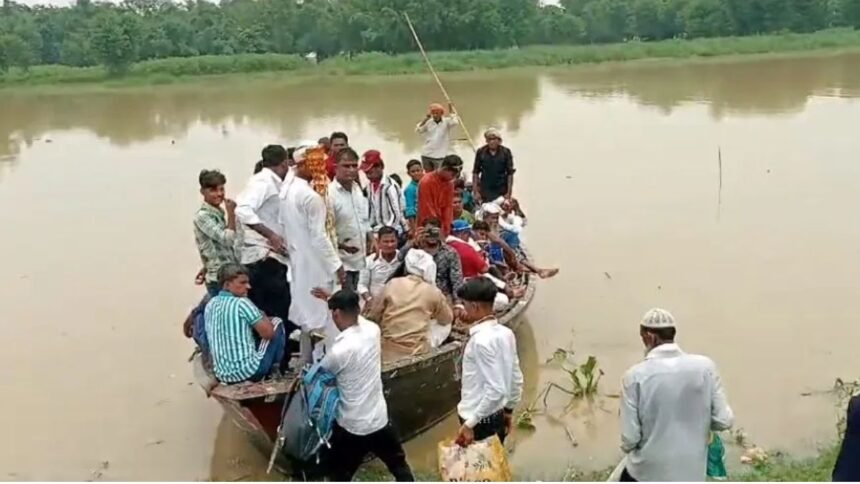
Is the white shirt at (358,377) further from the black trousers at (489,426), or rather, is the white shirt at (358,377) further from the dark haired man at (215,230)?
the dark haired man at (215,230)

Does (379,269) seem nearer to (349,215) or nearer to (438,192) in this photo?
(349,215)

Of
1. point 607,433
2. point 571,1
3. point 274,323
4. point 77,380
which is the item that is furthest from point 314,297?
point 571,1

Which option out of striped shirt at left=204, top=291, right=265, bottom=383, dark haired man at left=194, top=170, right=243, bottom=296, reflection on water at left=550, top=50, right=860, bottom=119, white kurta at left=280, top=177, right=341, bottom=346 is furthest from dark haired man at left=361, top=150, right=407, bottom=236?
reflection on water at left=550, top=50, right=860, bottom=119

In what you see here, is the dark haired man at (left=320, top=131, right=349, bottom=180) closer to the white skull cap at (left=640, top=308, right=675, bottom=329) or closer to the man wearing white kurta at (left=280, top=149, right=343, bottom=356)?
the man wearing white kurta at (left=280, top=149, right=343, bottom=356)

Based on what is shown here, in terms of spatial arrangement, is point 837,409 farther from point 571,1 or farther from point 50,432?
point 571,1

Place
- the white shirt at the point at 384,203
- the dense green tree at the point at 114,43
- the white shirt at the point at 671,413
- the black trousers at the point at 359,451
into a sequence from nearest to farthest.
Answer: the white shirt at the point at 671,413, the black trousers at the point at 359,451, the white shirt at the point at 384,203, the dense green tree at the point at 114,43

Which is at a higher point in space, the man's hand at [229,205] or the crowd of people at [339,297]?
the man's hand at [229,205]

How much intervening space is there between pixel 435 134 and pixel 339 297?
18.8 ft

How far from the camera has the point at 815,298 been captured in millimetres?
9000

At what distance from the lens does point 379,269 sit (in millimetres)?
6391

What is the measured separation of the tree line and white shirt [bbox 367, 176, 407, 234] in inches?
1279

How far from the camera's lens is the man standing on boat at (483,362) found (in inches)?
166

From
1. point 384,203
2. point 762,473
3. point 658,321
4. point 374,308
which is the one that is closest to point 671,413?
point 658,321

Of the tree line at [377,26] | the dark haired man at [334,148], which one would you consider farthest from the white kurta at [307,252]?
the tree line at [377,26]
